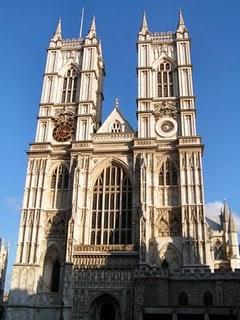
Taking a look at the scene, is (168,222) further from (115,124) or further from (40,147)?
(40,147)

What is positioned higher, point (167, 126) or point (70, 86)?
point (70, 86)

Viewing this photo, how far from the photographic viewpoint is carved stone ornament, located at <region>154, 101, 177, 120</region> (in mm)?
38375

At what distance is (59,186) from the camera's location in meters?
36.7

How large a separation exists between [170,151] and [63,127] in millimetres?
10953

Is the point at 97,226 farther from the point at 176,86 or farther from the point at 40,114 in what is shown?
the point at 176,86

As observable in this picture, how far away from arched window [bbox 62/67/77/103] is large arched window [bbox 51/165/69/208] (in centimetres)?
807

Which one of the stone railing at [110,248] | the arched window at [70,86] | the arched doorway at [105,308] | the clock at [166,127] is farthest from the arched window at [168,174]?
the arched window at [70,86]

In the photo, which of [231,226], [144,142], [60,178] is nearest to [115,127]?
[144,142]

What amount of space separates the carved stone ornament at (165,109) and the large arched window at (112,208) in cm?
679

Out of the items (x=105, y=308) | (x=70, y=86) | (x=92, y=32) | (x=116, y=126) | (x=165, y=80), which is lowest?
(x=105, y=308)

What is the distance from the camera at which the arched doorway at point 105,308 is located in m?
29.0

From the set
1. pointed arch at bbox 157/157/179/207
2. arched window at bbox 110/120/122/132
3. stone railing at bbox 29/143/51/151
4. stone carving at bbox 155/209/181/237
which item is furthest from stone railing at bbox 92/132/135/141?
stone carving at bbox 155/209/181/237

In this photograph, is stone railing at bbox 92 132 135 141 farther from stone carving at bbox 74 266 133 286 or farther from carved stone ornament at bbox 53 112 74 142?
stone carving at bbox 74 266 133 286

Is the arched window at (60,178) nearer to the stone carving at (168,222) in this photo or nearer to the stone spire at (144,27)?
the stone carving at (168,222)
